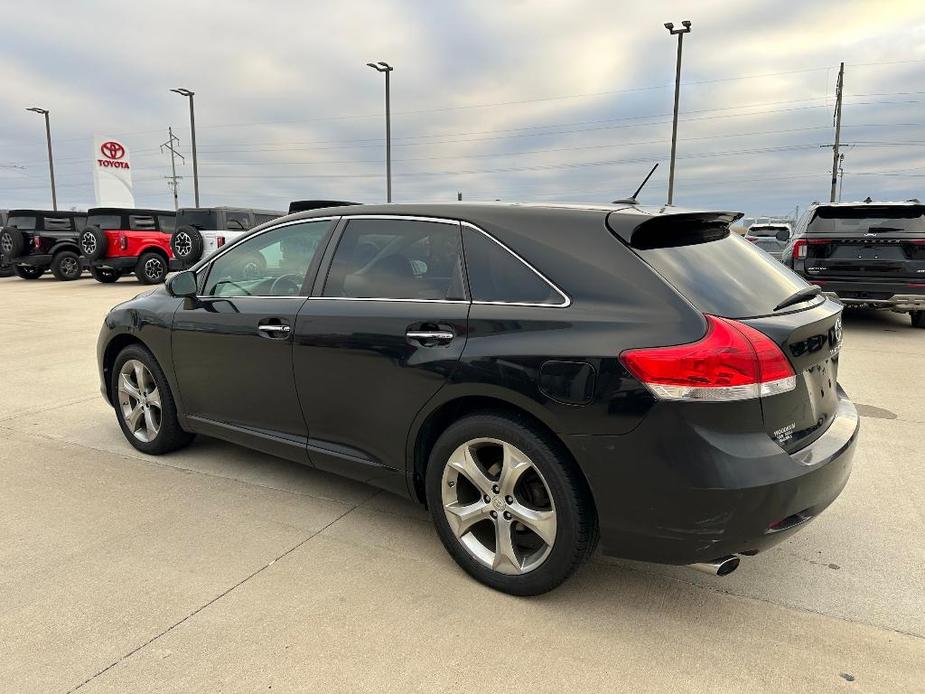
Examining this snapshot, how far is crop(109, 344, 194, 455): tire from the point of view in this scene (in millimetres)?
4086

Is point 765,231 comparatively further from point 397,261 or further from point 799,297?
point 397,261

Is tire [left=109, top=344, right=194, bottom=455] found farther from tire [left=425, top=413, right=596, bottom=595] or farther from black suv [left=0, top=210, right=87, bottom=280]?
black suv [left=0, top=210, right=87, bottom=280]

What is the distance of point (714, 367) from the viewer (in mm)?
2158

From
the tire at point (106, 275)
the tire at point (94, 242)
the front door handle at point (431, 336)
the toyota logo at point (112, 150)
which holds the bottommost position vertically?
the tire at point (106, 275)

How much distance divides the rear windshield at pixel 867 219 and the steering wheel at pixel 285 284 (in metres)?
7.92

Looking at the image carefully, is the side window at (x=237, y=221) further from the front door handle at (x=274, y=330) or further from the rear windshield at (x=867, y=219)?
the front door handle at (x=274, y=330)

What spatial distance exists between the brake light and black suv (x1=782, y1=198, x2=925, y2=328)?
717cm

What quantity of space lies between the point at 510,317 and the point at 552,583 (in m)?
1.04

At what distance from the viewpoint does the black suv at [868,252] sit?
8414 millimetres

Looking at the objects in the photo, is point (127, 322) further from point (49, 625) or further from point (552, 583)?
point (552, 583)

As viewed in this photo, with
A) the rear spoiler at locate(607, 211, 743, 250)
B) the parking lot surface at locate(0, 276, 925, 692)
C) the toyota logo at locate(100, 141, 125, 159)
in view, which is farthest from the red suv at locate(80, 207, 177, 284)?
the toyota logo at locate(100, 141, 125, 159)

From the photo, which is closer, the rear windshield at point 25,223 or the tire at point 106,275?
the tire at point 106,275

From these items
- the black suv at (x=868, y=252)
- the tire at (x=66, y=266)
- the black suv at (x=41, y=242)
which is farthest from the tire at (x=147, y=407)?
the black suv at (x=41, y=242)

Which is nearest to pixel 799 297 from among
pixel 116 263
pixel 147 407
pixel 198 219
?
pixel 147 407
